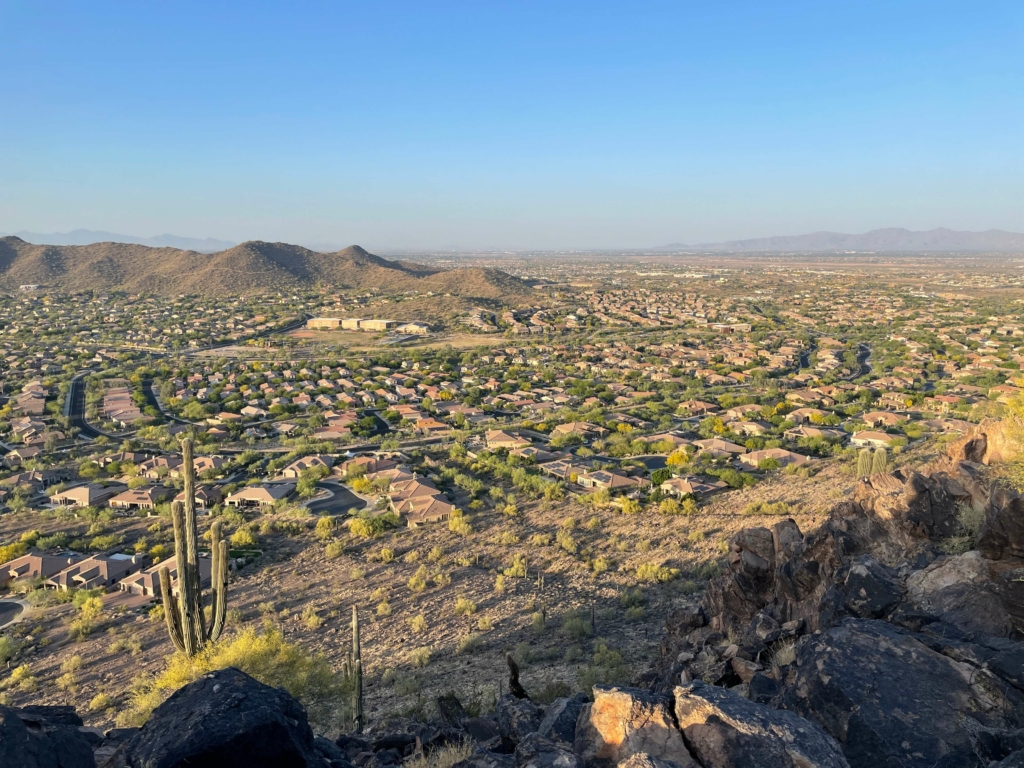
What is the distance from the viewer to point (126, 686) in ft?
45.8

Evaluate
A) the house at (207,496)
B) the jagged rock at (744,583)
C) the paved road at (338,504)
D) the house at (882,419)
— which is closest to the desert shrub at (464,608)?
the jagged rock at (744,583)

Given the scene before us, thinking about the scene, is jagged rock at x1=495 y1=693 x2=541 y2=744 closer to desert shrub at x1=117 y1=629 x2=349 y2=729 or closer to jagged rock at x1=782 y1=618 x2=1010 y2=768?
jagged rock at x1=782 y1=618 x2=1010 y2=768

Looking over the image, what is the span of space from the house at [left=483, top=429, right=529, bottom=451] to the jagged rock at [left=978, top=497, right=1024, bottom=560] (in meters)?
26.0

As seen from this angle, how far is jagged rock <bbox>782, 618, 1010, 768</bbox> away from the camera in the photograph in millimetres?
5520

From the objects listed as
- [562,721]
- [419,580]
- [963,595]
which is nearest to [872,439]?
[419,580]

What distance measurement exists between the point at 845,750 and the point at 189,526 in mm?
10015

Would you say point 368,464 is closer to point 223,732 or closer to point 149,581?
point 149,581

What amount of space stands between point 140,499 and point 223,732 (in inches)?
983

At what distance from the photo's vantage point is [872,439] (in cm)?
3238

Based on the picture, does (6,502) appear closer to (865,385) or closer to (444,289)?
(865,385)

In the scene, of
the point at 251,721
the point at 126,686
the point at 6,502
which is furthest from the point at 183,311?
the point at 251,721

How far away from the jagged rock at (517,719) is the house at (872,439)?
2905 centimetres

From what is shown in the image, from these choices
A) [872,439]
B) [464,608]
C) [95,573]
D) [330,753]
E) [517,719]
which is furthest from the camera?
[872,439]

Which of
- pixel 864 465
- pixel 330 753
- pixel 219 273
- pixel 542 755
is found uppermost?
pixel 219 273
